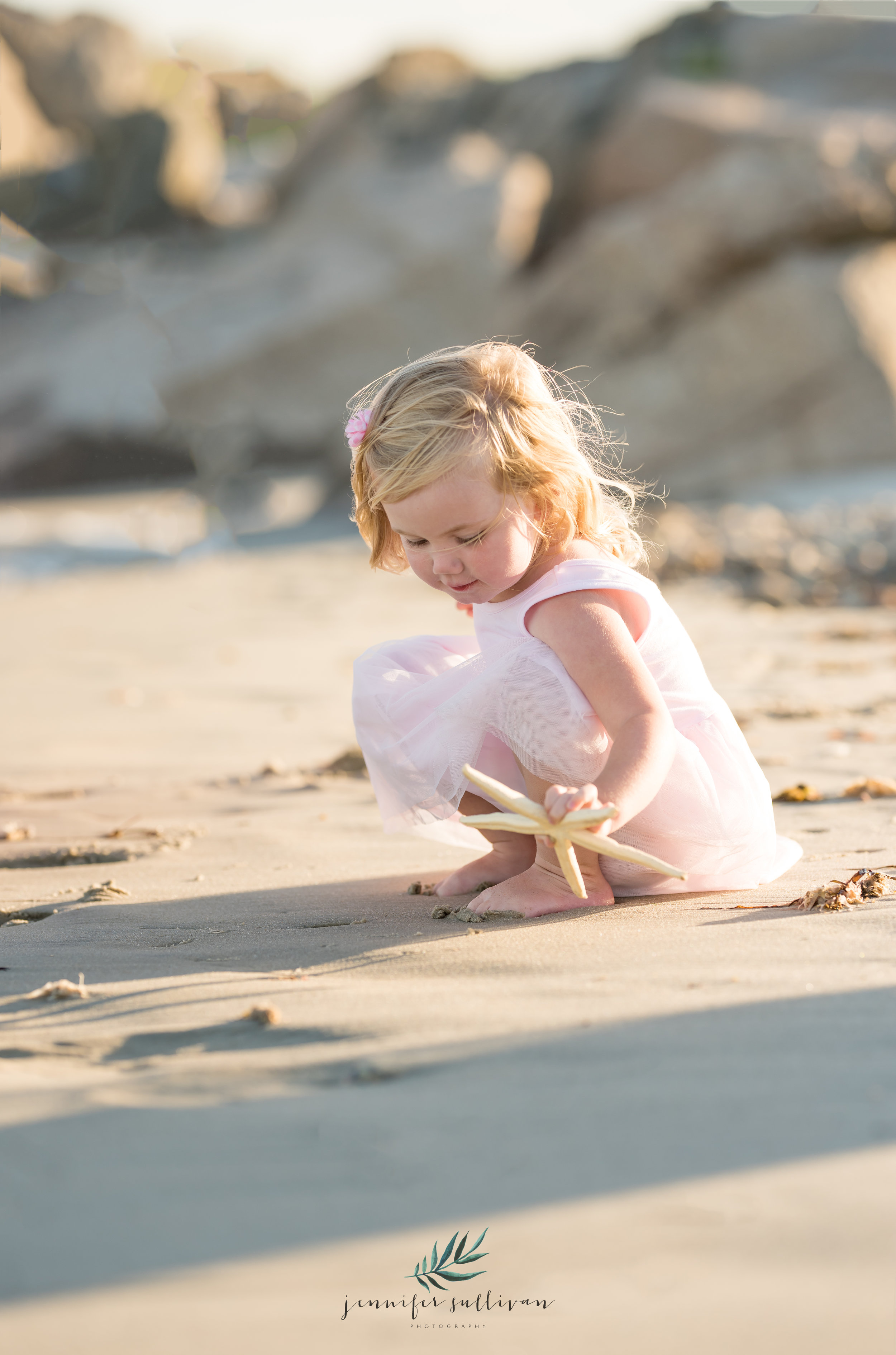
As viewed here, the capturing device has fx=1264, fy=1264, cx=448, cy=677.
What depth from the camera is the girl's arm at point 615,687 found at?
1.87 metres

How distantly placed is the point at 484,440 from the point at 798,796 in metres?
1.34

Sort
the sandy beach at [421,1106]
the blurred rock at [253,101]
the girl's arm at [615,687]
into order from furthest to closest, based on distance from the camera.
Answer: the blurred rock at [253,101]
the girl's arm at [615,687]
the sandy beach at [421,1106]

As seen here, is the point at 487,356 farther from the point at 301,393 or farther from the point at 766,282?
the point at 301,393

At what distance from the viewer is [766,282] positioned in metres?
12.1

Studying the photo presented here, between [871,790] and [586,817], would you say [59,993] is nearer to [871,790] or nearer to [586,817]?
[586,817]

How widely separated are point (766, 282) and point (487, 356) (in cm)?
1091

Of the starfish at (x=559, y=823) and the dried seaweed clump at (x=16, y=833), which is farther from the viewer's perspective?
the dried seaweed clump at (x=16, y=833)

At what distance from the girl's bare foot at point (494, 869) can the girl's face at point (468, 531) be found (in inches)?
19.5

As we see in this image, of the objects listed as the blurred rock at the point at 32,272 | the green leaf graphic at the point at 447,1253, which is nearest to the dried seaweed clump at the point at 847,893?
the green leaf graphic at the point at 447,1253

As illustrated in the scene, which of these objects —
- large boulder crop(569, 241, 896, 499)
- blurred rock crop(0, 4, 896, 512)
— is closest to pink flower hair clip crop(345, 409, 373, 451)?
blurred rock crop(0, 4, 896, 512)

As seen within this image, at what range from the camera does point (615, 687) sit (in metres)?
1.95

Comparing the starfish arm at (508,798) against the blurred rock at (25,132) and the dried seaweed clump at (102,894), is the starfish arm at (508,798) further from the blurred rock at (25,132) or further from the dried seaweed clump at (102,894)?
the blurred rock at (25,132)

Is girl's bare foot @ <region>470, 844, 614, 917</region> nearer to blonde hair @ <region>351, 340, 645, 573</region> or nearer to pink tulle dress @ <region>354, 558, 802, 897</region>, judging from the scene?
pink tulle dress @ <region>354, 558, 802, 897</region>

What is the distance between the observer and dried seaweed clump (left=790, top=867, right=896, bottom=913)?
1985 mm
